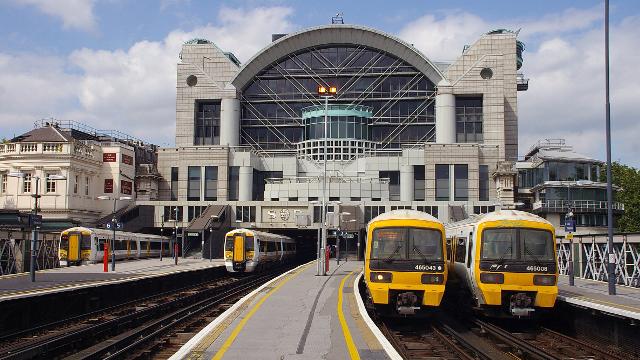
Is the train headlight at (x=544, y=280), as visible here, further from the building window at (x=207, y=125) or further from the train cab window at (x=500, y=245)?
the building window at (x=207, y=125)

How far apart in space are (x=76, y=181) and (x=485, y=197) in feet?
169

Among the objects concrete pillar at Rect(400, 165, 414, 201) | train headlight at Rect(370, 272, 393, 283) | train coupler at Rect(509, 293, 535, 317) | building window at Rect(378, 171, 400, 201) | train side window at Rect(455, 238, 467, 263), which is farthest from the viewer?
building window at Rect(378, 171, 400, 201)

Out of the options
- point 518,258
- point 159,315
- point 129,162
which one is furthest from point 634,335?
point 129,162

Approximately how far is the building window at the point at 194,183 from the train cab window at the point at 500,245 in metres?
75.2

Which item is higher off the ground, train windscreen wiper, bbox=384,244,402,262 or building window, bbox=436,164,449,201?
building window, bbox=436,164,449,201

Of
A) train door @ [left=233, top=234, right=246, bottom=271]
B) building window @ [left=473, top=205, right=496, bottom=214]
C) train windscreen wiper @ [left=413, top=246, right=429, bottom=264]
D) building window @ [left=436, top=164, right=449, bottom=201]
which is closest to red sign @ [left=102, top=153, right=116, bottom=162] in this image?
train door @ [left=233, top=234, right=246, bottom=271]

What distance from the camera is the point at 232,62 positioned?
348 ft

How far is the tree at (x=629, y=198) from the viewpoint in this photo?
81.7 m

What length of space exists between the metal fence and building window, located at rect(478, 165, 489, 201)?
4910 cm

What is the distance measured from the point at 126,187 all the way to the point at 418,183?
3854 centimetres

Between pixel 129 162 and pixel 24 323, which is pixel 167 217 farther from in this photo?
pixel 24 323

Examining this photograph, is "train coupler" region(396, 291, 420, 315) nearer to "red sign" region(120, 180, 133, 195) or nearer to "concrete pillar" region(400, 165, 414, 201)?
"red sign" region(120, 180, 133, 195)

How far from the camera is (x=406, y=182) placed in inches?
3526

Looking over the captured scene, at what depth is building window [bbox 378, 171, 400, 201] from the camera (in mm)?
92125
